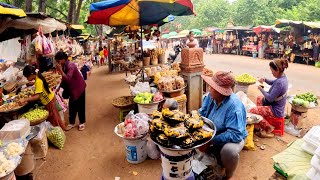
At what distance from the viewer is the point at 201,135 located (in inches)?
97.3

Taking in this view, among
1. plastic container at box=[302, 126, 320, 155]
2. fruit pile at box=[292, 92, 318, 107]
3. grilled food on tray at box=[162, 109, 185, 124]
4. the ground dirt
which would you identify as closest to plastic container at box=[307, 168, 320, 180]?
plastic container at box=[302, 126, 320, 155]

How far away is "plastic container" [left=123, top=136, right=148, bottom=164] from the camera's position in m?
3.86

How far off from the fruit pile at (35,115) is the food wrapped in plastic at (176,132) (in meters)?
2.85

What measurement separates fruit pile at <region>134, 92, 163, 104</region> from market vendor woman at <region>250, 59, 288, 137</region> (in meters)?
2.06

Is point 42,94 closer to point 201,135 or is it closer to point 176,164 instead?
point 176,164

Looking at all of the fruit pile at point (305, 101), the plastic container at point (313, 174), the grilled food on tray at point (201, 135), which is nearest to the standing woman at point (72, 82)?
the grilled food on tray at point (201, 135)

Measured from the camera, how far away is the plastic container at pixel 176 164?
2.53 meters

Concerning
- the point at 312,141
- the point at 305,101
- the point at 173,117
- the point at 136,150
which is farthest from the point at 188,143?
the point at 305,101

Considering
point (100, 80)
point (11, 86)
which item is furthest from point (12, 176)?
point (100, 80)

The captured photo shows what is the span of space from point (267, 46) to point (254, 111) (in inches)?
649

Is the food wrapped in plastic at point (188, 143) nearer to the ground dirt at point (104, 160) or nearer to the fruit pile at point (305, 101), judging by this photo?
the ground dirt at point (104, 160)

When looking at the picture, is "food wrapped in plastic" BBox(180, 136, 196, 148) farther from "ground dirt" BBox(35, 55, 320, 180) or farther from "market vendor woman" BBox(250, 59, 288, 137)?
"market vendor woman" BBox(250, 59, 288, 137)

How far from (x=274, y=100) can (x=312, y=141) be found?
117 inches

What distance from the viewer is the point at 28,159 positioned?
3.58 metres
